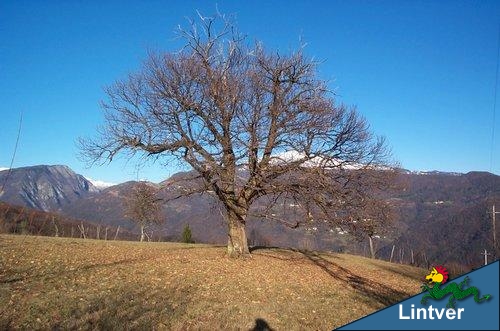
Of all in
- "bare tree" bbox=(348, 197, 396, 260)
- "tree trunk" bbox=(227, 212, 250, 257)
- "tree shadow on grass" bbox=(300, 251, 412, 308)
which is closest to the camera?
"tree shadow on grass" bbox=(300, 251, 412, 308)

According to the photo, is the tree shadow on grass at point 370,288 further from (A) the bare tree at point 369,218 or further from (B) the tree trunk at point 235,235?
(B) the tree trunk at point 235,235

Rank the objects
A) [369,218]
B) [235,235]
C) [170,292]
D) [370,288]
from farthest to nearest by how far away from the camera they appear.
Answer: [235,235]
[369,218]
[370,288]
[170,292]

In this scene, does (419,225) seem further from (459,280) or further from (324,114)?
(459,280)

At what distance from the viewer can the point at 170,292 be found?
41.6ft

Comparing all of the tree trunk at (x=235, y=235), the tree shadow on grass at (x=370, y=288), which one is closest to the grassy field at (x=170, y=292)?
the tree shadow on grass at (x=370, y=288)

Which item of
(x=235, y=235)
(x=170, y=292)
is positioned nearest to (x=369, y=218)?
(x=235, y=235)

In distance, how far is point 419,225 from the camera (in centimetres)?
18012

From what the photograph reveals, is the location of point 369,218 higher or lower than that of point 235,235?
higher

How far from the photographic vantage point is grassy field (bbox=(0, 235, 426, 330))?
966 centimetres

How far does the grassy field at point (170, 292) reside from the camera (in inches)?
380

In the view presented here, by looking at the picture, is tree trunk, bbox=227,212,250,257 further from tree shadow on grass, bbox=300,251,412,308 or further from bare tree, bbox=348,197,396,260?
bare tree, bbox=348,197,396,260

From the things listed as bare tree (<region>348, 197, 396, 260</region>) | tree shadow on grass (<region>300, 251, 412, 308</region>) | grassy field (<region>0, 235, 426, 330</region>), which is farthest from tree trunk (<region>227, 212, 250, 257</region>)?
bare tree (<region>348, 197, 396, 260</region>)

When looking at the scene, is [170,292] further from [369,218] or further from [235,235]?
[369,218]

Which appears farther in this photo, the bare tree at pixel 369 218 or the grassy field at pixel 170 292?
the bare tree at pixel 369 218
